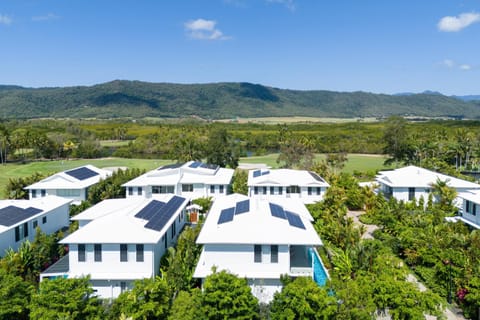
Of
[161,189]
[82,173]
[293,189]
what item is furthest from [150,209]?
[82,173]

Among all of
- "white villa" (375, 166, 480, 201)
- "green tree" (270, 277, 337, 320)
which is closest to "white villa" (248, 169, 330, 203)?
"white villa" (375, 166, 480, 201)

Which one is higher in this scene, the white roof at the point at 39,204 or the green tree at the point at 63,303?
the white roof at the point at 39,204

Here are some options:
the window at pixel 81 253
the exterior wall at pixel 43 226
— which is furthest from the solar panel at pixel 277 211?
the exterior wall at pixel 43 226

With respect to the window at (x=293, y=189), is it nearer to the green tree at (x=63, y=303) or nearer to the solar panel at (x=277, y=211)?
the solar panel at (x=277, y=211)

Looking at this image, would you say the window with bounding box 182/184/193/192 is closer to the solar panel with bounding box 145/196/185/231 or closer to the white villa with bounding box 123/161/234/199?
the white villa with bounding box 123/161/234/199

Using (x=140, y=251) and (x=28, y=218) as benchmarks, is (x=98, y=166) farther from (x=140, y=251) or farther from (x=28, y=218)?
(x=140, y=251)
